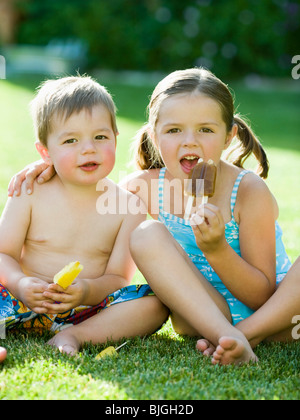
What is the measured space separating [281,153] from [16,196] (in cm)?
548

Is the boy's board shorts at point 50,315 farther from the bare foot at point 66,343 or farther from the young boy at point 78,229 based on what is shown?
the bare foot at point 66,343

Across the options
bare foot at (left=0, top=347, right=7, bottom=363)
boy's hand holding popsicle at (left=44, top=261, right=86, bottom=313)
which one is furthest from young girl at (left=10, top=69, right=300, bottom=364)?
bare foot at (left=0, top=347, right=7, bottom=363)

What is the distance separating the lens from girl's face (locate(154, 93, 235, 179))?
2.48 metres

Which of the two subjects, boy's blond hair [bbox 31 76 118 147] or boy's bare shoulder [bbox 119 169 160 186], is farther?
boy's bare shoulder [bbox 119 169 160 186]

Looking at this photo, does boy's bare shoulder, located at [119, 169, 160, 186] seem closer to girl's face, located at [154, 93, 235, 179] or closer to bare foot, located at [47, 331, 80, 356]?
girl's face, located at [154, 93, 235, 179]

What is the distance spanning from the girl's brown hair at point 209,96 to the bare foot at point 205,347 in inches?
33.8

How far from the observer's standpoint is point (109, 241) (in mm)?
2617

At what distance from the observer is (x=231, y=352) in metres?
2.09

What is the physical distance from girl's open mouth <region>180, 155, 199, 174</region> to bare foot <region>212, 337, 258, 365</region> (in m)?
0.73

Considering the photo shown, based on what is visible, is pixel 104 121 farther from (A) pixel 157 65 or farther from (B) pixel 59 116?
(A) pixel 157 65

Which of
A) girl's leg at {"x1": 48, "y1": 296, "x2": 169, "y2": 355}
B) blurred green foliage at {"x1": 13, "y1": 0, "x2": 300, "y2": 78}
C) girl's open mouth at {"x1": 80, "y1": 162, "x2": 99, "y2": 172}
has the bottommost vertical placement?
girl's leg at {"x1": 48, "y1": 296, "x2": 169, "y2": 355}

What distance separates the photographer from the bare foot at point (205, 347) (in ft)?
7.24

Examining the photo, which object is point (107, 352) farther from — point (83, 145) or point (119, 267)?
point (83, 145)

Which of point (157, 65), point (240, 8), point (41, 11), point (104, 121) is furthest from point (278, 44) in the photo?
point (104, 121)
